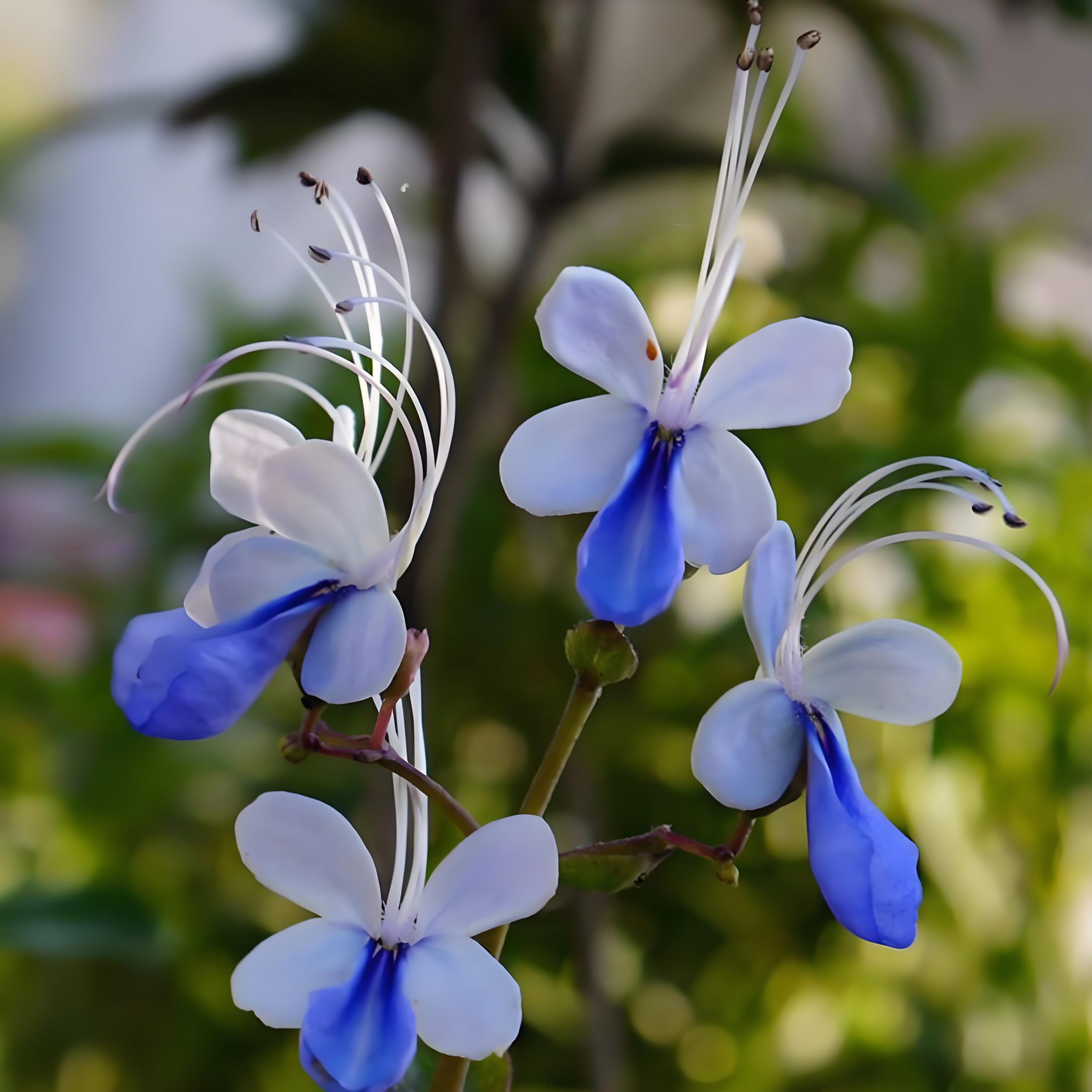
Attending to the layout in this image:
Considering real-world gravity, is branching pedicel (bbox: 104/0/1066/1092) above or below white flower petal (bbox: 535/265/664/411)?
below

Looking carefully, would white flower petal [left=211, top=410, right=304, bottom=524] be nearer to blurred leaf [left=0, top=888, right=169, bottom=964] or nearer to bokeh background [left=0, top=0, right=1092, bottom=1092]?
bokeh background [left=0, top=0, right=1092, bottom=1092]

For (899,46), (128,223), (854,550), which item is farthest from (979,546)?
(128,223)

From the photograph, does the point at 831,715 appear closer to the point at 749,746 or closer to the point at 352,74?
the point at 749,746

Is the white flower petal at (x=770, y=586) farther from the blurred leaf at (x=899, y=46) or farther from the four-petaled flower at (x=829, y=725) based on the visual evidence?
the blurred leaf at (x=899, y=46)

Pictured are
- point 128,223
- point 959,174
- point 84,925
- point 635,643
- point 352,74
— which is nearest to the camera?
point 84,925

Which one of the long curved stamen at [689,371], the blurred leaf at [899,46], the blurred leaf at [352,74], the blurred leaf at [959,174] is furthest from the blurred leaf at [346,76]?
the long curved stamen at [689,371]

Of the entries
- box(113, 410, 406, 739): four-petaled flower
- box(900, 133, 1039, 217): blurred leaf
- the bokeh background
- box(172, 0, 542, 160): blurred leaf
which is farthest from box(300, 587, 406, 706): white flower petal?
box(900, 133, 1039, 217): blurred leaf

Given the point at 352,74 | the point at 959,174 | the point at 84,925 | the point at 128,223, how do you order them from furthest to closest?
the point at 128,223
the point at 959,174
the point at 352,74
the point at 84,925
